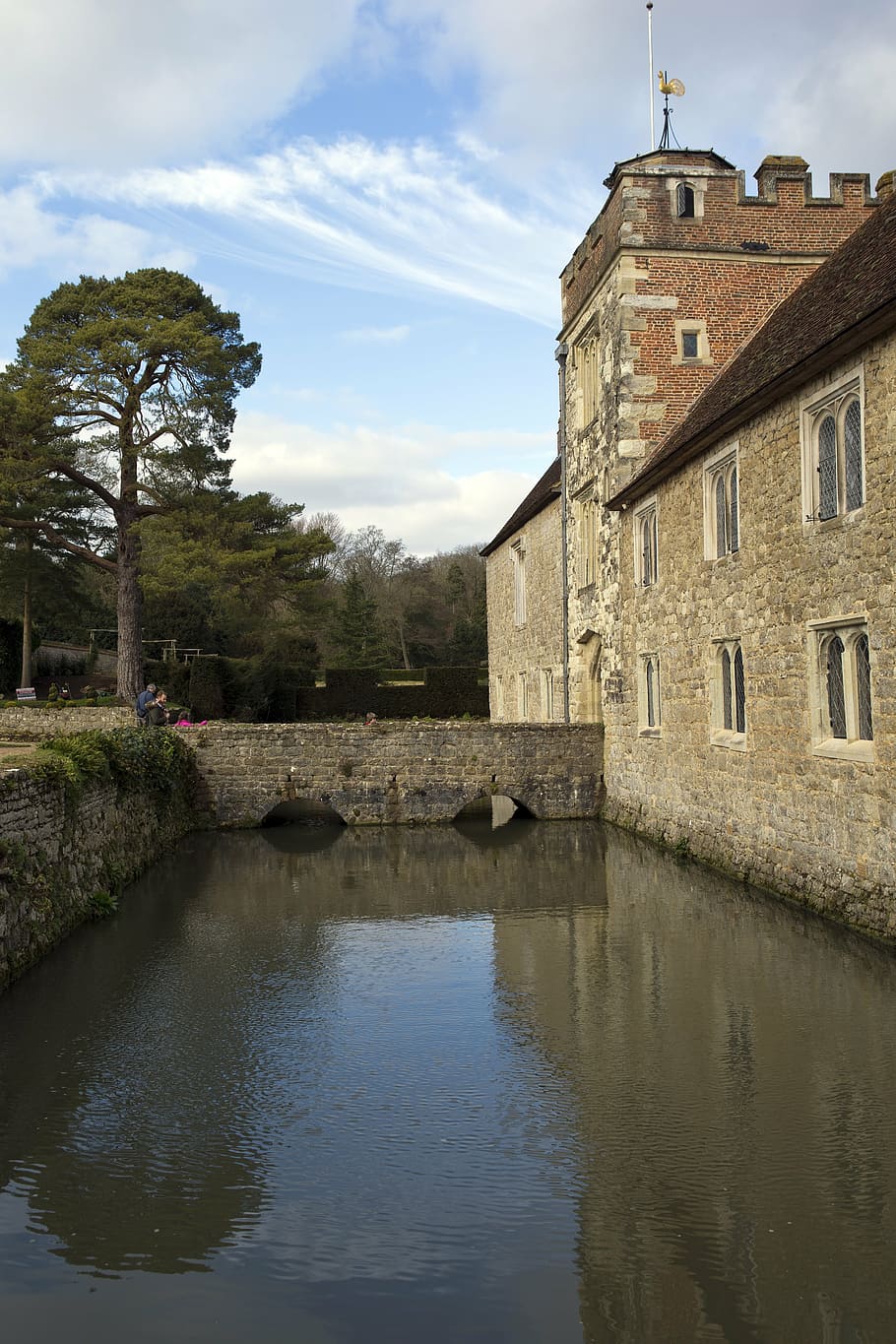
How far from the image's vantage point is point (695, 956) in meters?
9.57

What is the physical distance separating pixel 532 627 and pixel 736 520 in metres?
13.8

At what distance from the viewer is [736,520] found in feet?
43.0

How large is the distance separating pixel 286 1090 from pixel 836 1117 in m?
3.18

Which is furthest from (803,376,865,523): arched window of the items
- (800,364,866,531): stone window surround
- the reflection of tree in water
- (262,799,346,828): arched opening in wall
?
(262,799,346,828): arched opening in wall

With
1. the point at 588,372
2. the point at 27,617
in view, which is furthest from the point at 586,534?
the point at 27,617

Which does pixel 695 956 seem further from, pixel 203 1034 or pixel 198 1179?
pixel 198 1179

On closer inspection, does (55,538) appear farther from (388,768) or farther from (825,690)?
(825,690)

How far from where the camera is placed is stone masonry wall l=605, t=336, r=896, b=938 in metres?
9.45

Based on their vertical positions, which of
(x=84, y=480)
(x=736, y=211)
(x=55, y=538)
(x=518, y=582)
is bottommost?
Result: (x=518, y=582)

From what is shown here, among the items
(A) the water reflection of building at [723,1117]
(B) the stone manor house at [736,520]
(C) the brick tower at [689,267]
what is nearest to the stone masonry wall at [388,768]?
(B) the stone manor house at [736,520]

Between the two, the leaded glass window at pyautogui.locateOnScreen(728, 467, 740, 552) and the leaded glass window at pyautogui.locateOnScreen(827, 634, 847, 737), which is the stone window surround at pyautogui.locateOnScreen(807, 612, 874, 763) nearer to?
the leaded glass window at pyautogui.locateOnScreen(827, 634, 847, 737)

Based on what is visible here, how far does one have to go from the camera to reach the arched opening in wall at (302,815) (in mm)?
20875

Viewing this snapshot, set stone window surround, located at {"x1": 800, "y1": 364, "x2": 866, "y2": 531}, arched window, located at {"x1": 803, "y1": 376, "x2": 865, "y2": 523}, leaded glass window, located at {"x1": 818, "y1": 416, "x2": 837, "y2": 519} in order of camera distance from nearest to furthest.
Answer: arched window, located at {"x1": 803, "y1": 376, "x2": 865, "y2": 523} → stone window surround, located at {"x1": 800, "y1": 364, "x2": 866, "y2": 531} → leaded glass window, located at {"x1": 818, "y1": 416, "x2": 837, "y2": 519}

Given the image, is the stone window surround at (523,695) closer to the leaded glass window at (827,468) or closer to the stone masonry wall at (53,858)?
the stone masonry wall at (53,858)
